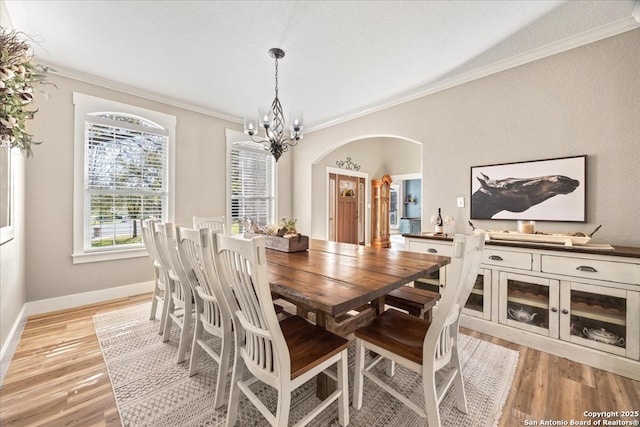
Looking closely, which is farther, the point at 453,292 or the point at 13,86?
the point at 13,86

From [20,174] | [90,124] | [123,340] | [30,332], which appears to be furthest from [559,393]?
[90,124]

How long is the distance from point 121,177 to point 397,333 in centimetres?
379

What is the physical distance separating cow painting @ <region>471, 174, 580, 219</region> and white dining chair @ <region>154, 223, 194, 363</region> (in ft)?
9.78

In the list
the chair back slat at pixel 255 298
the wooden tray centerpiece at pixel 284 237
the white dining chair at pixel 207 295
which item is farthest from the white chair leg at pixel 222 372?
the wooden tray centerpiece at pixel 284 237

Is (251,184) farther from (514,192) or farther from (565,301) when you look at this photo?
(565,301)

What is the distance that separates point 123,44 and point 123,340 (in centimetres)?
279

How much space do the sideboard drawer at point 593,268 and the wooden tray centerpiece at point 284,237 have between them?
2072 mm

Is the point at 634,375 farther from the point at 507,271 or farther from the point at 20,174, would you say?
the point at 20,174

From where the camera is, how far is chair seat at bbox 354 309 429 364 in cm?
136

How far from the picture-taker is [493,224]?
9.06 feet

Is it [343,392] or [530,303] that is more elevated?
[530,303]

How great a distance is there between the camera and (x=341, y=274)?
1555mm

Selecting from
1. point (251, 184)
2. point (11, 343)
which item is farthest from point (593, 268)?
point (11, 343)

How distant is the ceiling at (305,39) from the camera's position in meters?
2.00
